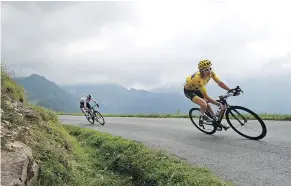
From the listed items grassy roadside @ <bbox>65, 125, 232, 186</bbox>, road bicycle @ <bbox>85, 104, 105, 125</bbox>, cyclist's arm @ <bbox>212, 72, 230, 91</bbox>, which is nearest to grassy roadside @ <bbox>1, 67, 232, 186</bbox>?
grassy roadside @ <bbox>65, 125, 232, 186</bbox>

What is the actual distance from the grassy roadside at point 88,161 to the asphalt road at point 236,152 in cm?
54

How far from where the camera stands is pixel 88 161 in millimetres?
9656

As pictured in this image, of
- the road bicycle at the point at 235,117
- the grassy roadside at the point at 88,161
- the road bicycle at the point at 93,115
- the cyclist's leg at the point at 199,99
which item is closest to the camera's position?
the grassy roadside at the point at 88,161

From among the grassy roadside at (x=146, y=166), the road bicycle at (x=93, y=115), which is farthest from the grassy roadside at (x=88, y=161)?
the road bicycle at (x=93, y=115)

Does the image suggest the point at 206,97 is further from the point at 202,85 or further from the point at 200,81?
the point at 200,81

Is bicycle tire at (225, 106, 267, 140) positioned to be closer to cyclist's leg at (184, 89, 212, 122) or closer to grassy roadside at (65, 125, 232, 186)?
cyclist's leg at (184, 89, 212, 122)

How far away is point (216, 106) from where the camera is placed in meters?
11.7

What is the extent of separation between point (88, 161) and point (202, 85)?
4423 millimetres

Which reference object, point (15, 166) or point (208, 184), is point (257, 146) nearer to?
point (208, 184)

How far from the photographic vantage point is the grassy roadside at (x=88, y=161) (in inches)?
269

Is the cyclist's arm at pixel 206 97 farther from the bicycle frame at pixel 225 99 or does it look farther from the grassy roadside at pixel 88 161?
the grassy roadside at pixel 88 161

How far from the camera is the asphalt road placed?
7109 mm

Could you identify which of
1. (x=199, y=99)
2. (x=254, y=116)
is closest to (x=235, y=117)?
(x=254, y=116)

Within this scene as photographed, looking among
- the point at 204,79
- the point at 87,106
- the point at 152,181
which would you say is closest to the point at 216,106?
the point at 204,79
